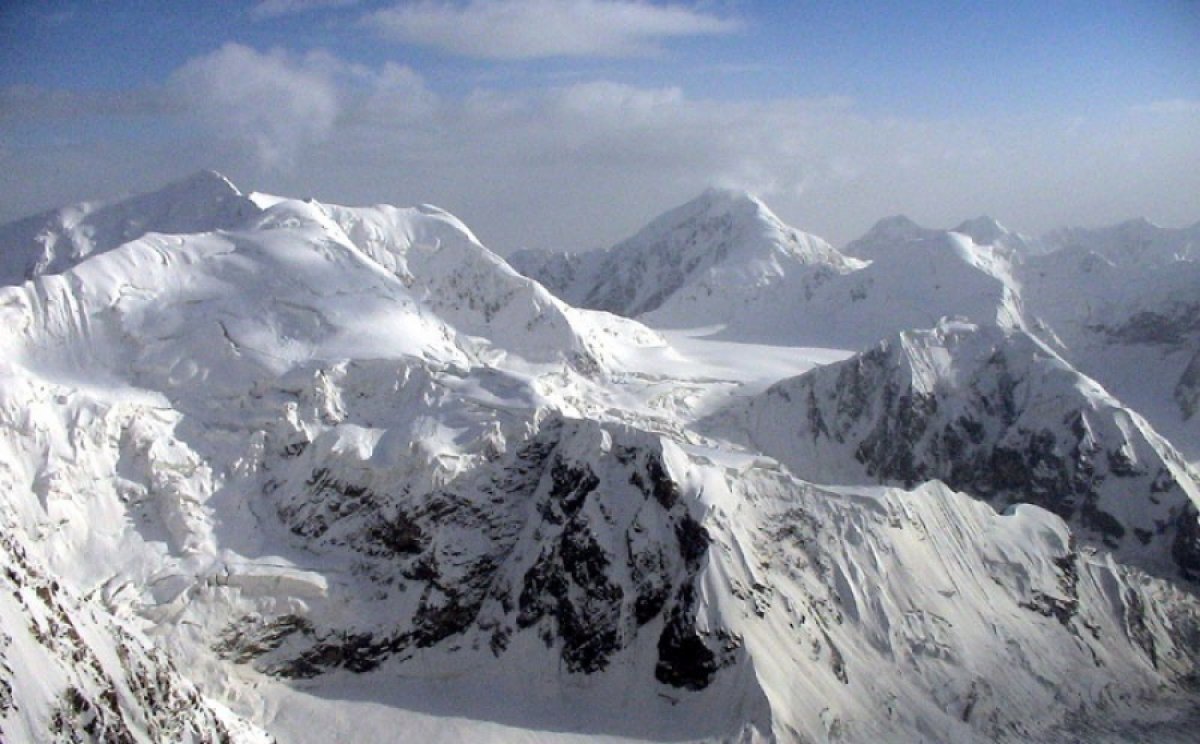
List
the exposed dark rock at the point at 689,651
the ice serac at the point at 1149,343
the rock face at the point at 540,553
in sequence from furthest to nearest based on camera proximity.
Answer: the ice serac at the point at 1149,343 → the rock face at the point at 540,553 → the exposed dark rock at the point at 689,651

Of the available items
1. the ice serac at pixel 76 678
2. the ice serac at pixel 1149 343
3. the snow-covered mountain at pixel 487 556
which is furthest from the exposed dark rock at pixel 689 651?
the ice serac at pixel 1149 343

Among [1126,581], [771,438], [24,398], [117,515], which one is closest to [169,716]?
[117,515]

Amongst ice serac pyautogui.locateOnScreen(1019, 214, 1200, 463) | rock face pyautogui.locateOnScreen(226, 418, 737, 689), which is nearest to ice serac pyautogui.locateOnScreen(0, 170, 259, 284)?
rock face pyautogui.locateOnScreen(226, 418, 737, 689)

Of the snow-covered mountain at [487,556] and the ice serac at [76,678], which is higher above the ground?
the ice serac at [76,678]

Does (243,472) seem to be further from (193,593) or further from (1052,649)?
(1052,649)

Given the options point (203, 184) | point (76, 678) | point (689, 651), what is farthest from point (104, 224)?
point (76, 678)

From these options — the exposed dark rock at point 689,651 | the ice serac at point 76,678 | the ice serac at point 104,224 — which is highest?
the ice serac at point 76,678

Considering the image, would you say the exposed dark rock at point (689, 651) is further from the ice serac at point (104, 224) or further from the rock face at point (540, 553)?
the ice serac at point (104, 224)
